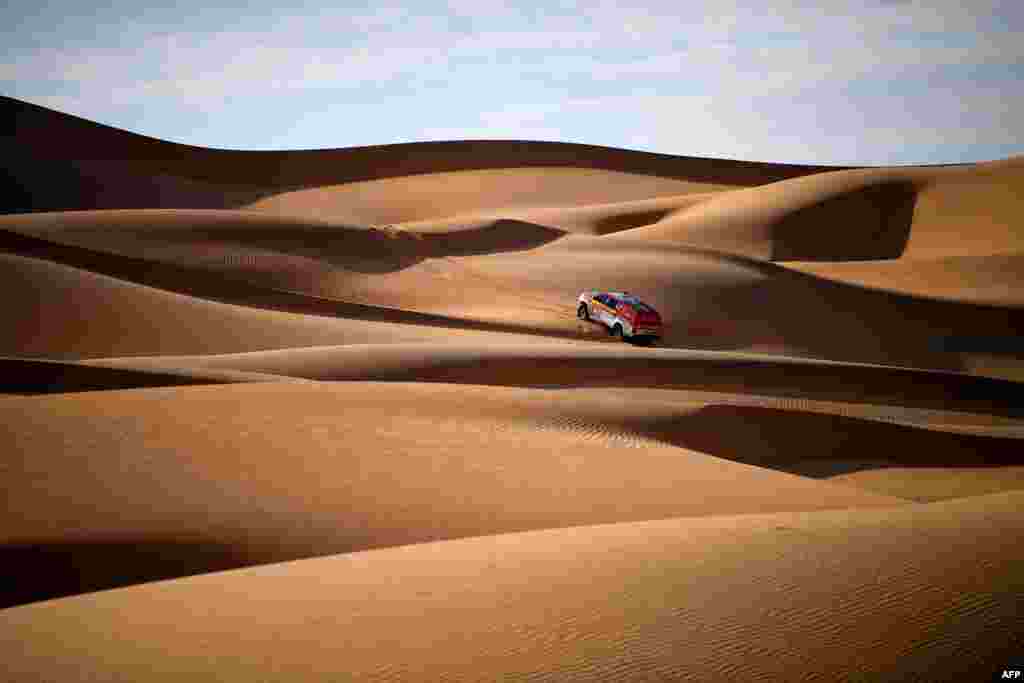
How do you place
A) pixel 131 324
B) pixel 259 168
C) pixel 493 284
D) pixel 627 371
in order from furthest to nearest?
pixel 259 168
pixel 493 284
pixel 131 324
pixel 627 371

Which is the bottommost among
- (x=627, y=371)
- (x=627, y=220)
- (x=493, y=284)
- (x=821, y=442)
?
(x=821, y=442)

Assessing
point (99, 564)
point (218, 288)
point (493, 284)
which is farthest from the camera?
point (493, 284)

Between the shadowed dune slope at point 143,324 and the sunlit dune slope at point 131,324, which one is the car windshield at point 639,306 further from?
the sunlit dune slope at point 131,324

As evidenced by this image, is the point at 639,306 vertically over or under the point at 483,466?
over

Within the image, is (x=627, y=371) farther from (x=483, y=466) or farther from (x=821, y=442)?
(x=483, y=466)

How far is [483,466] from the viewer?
11094 mm

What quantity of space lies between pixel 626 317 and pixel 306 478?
18.4 metres

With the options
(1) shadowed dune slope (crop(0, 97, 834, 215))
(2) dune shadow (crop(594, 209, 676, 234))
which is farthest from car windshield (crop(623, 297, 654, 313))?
(1) shadowed dune slope (crop(0, 97, 834, 215))

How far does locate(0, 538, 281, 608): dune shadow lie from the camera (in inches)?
297

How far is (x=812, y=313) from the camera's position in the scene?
108 ft

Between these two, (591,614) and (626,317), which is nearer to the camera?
(591,614)

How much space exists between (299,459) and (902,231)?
4881cm

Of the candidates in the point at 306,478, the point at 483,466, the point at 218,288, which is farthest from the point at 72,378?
the point at 218,288

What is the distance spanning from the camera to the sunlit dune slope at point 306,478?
838 cm
